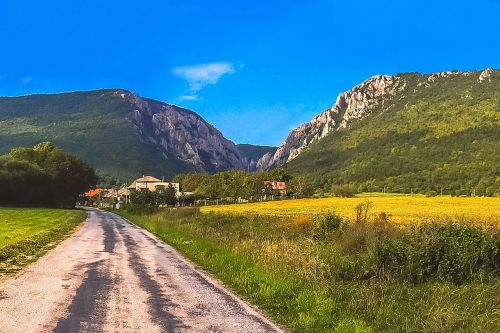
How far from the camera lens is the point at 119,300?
417 inches

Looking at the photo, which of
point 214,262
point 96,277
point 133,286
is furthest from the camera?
point 214,262

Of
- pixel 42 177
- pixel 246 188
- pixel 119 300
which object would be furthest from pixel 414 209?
pixel 246 188

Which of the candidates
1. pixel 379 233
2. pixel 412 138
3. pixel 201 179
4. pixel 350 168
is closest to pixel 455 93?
pixel 412 138

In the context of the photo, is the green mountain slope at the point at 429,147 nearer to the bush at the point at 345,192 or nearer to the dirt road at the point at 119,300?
the bush at the point at 345,192

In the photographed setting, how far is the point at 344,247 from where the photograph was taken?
65.7 feet

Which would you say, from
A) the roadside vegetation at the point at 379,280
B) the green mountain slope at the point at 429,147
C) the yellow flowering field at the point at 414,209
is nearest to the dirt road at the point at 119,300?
the roadside vegetation at the point at 379,280

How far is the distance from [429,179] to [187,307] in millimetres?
118642

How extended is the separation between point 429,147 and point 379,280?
450 ft

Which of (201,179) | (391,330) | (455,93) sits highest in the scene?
(455,93)

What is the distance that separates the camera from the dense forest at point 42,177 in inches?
3585

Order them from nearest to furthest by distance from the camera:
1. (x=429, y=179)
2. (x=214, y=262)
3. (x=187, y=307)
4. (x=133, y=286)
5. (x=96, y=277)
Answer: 1. (x=187, y=307)
2. (x=133, y=286)
3. (x=96, y=277)
4. (x=214, y=262)
5. (x=429, y=179)

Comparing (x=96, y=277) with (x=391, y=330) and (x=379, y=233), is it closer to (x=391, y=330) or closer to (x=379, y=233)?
(x=391, y=330)

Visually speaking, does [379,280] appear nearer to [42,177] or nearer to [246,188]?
[42,177]

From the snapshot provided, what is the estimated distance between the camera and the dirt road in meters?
8.42
